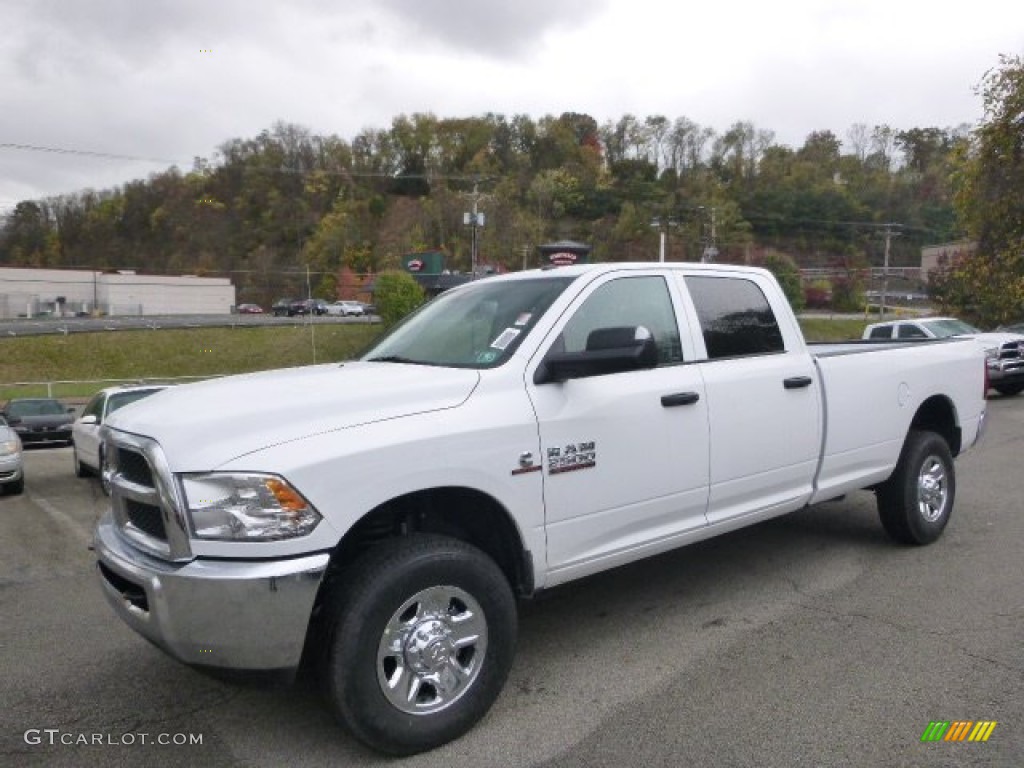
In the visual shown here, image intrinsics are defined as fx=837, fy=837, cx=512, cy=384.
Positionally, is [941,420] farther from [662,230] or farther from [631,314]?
[662,230]

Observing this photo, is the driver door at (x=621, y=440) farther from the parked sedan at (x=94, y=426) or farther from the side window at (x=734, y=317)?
the parked sedan at (x=94, y=426)

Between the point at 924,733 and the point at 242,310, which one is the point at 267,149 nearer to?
the point at 242,310

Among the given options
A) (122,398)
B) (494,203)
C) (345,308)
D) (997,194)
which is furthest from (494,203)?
(122,398)

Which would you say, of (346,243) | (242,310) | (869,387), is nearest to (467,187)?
(346,243)

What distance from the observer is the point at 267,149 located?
91500mm

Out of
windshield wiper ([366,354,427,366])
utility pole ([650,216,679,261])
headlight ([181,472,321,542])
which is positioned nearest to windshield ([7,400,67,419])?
windshield wiper ([366,354,427,366])

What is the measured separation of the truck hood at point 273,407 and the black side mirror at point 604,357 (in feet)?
1.13

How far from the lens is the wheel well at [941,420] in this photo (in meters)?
6.16

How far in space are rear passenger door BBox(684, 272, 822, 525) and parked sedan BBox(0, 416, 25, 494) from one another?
914 centimetres

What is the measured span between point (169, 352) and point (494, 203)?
126 ft

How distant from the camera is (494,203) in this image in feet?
239

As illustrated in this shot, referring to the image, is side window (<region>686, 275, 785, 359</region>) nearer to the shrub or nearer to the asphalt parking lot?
the asphalt parking lot

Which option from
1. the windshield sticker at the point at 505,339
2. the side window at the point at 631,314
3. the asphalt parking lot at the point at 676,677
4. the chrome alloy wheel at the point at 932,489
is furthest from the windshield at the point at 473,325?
the chrome alloy wheel at the point at 932,489

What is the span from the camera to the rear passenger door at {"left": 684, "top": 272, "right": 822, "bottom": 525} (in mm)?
4418
